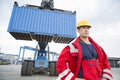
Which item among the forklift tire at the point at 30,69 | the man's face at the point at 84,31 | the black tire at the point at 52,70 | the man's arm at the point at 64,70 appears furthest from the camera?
the black tire at the point at 52,70

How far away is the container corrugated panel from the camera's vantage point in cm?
1112

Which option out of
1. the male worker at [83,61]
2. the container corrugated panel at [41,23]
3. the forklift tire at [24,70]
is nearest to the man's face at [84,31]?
the male worker at [83,61]

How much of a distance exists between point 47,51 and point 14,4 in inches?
184

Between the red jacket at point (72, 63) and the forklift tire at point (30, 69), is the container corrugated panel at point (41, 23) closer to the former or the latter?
the forklift tire at point (30, 69)

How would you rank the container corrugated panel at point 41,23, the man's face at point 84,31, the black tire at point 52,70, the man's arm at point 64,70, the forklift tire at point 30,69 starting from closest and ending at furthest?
the man's arm at point 64,70, the man's face at point 84,31, the container corrugated panel at point 41,23, the forklift tire at point 30,69, the black tire at point 52,70

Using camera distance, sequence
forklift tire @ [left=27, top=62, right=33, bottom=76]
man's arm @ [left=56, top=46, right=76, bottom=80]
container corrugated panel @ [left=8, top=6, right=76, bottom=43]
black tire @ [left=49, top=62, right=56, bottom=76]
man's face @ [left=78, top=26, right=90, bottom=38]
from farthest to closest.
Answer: black tire @ [left=49, top=62, right=56, bottom=76]
forklift tire @ [left=27, top=62, right=33, bottom=76]
container corrugated panel @ [left=8, top=6, right=76, bottom=43]
man's face @ [left=78, top=26, right=90, bottom=38]
man's arm @ [left=56, top=46, right=76, bottom=80]

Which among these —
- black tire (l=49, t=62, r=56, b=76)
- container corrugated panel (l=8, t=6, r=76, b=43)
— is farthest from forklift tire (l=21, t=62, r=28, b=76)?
container corrugated panel (l=8, t=6, r=76, b=43)

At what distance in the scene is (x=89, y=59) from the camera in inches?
90.5

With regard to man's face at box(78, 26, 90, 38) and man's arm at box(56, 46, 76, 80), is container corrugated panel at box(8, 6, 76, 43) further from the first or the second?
man's arm at box(56, 46, 76, 80)

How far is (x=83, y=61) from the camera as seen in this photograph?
7.48 ft

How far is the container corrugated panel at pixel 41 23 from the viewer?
11125 mm

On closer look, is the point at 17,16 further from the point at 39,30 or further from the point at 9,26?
the point at 39,30

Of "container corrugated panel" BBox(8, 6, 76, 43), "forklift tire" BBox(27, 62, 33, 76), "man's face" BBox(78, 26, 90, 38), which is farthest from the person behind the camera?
"forklift tire" BBox(27, 62, 33, 76)

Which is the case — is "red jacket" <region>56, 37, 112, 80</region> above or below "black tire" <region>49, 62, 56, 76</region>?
above
